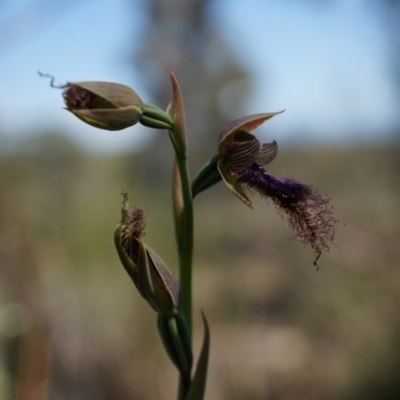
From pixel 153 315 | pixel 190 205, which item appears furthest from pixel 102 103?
pixel 153 315

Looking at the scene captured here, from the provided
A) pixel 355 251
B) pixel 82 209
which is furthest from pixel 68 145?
pixel 355 251

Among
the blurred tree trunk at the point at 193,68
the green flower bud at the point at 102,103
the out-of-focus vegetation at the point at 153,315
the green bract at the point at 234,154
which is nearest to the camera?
the green flower bud at the point at 102,103

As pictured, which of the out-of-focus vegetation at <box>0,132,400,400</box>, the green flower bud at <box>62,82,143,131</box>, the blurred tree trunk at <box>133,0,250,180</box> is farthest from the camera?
the blurred tree trunk at <box>133,0,250,180</box>

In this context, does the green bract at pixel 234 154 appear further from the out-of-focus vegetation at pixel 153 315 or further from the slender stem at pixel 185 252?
the out-of-focus vegetation at pixel 153 315

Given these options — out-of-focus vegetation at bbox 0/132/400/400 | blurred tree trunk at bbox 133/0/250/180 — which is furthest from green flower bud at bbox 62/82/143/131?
blurred tree trunk at bbox 133/0/250/180

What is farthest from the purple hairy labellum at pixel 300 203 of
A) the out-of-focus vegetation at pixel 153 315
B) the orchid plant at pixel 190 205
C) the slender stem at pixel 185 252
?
the out-of-focus vegetation at pixel 153 315

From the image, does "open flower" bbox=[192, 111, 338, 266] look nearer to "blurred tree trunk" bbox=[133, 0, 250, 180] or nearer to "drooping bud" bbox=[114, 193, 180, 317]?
"drooping bud" bbox=[114, 193, 180, 317]

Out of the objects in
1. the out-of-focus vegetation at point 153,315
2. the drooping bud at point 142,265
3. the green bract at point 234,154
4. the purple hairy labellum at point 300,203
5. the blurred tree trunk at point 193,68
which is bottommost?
the out-of-focus vegetation at point 153,315
